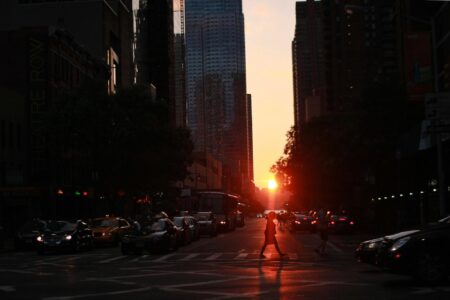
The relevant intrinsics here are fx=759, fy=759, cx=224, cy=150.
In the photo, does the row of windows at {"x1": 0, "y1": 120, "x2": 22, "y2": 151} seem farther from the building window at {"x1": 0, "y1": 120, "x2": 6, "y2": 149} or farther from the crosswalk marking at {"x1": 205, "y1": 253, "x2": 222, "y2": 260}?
the crosswalk marking at {"x1": 205, "y1": 253, "x2": 222, "y2": 260}

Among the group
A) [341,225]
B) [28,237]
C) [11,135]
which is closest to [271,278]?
[28,237]

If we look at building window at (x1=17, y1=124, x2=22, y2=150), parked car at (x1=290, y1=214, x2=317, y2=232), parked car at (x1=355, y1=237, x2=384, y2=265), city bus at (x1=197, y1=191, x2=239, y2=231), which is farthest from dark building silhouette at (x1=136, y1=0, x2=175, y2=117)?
parked car at (x1=355, y1=237, x2=384, y2=265)

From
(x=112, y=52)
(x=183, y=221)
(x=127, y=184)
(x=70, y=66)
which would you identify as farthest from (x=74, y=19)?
(x=183, y=221)

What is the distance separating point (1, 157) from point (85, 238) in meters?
22.4

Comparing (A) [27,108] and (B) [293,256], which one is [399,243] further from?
(A) [27,108]

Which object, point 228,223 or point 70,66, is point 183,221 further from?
point 70,66

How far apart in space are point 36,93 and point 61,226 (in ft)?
99.3

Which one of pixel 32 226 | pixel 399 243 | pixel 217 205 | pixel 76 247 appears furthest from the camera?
pixel 217 205

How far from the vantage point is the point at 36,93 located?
62.2m

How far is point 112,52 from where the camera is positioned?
89250mm

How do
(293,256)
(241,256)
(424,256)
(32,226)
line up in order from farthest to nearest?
(32,226) < (241,256) < (293,256) < (424,256)

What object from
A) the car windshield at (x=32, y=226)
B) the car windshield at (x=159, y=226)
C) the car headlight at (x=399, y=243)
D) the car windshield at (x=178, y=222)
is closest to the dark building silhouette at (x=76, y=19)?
the car windshield at (x=32, y=226)

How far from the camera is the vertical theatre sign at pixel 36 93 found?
60.5 meters

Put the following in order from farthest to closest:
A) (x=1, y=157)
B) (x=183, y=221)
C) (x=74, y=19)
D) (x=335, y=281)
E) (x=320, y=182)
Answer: (x=74, y=19) → (x=320, y=182) → (x=1, y=157) → (x=183, y=221) → (x=335, y=281)
